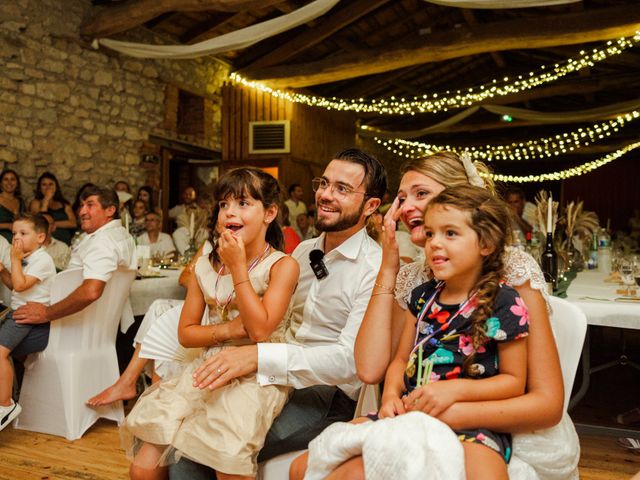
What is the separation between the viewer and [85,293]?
2.92m

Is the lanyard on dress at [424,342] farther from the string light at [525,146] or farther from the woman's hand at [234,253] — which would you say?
the string light at [525,146]

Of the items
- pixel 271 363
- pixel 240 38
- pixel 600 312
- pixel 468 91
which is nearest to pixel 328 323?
pixel 271 363

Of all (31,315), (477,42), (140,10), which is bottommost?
(31,315)

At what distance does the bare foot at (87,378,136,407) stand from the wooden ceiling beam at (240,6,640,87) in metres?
5.82

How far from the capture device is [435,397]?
1.25m

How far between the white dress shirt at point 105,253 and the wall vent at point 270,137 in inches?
281

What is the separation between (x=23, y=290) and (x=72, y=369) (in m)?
0.52

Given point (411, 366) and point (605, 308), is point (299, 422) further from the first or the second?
point (605, 308)

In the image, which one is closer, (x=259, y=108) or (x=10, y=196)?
(x=10, y=196)

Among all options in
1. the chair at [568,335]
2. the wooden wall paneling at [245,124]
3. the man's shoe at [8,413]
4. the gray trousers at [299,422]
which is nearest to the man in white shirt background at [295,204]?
the wooden wall paneling at [245,124]

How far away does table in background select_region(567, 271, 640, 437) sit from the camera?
2.47m

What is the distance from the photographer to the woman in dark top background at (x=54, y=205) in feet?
20.2

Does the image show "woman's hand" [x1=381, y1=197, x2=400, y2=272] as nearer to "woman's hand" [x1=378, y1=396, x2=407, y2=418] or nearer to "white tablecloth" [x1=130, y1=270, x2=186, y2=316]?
"woman's hand" [x1=378, y1=396, x2=407, y2=418]

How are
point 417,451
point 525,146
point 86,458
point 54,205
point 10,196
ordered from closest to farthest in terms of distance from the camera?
point 417,451, point 86,458, point 10,196, point 54,205, point 525,146
